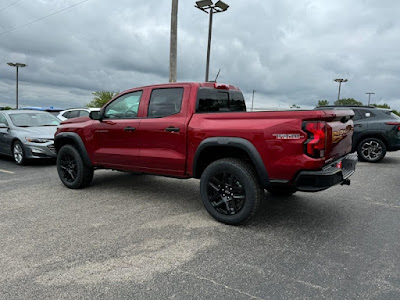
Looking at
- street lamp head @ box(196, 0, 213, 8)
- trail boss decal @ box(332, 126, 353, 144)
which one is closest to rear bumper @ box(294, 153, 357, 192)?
trail boss decal @ box(332, 126, 353, 144)

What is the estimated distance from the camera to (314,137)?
11.2 ft

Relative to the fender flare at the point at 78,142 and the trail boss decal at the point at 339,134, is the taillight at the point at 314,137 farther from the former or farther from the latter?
the fender flare at the point at 78,142

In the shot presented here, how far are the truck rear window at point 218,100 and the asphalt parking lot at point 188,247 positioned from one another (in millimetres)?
1467

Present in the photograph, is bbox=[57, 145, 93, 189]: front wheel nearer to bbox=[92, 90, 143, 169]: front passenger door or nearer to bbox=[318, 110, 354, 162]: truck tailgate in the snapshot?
bbox=[92, 90, 143, 169]: front passenger door

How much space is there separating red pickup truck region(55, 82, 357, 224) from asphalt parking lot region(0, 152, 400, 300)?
52 centimetres

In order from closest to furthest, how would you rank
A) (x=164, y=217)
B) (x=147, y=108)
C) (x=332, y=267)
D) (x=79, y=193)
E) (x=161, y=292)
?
(x=161, y=292) → (x=332, y=267) → (x=164, y=217) → (x=147, y=108) → (x=79, y=193)

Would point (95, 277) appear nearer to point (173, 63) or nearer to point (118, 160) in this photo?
point (118, 160)

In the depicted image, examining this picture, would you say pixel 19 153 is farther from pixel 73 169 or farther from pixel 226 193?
pixel 226 193

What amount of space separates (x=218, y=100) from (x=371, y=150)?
21.7 feet

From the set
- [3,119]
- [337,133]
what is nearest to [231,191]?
[337,133]

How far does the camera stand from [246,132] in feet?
12.3

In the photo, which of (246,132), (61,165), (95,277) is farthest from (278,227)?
(61,165)

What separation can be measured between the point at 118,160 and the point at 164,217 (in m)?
1.37

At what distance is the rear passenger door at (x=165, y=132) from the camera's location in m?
4.37
